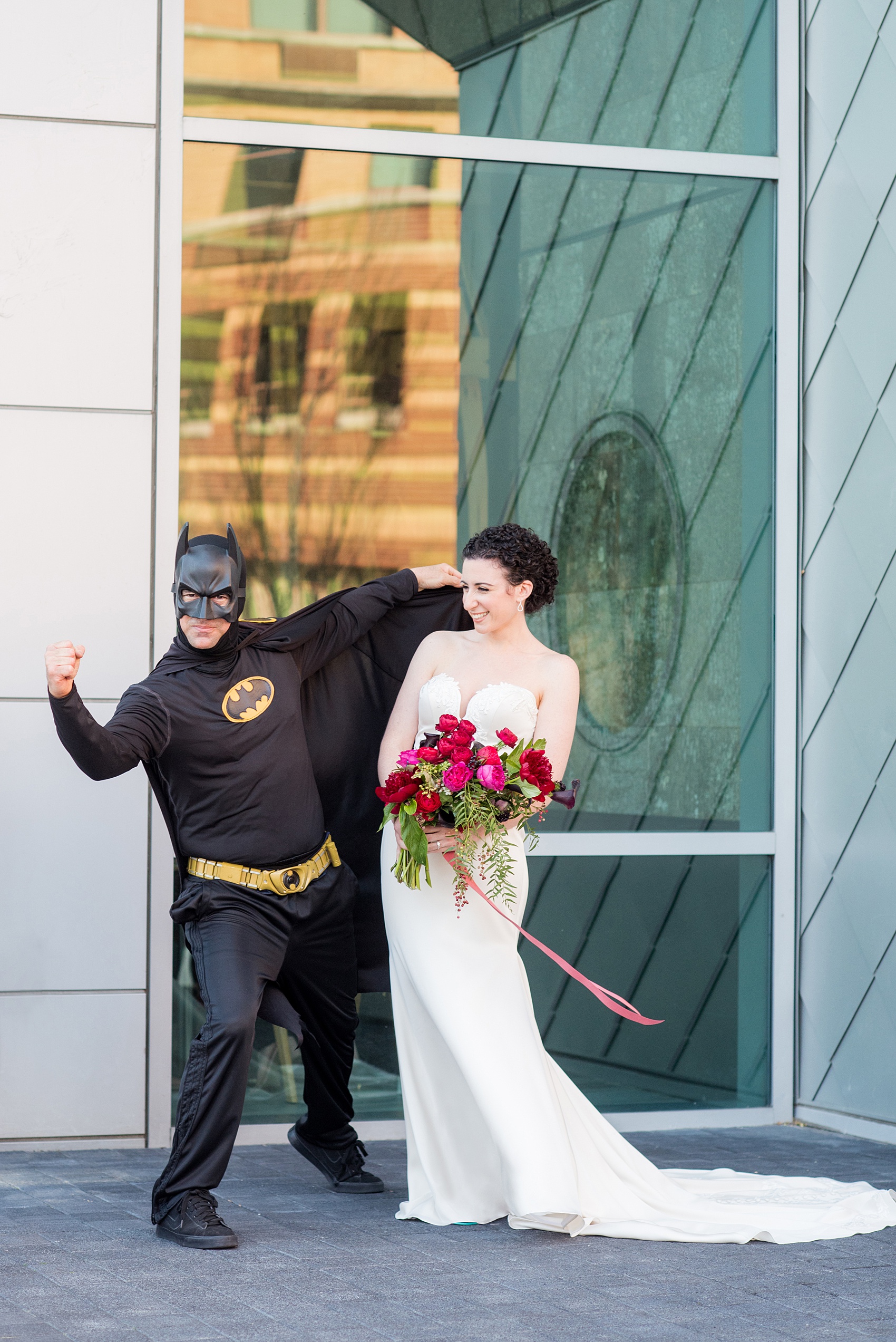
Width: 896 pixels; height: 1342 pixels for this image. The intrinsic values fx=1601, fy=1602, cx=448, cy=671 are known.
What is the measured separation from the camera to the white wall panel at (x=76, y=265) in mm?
6000

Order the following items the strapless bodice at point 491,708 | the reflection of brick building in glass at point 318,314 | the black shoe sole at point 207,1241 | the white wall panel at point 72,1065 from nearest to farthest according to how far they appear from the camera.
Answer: the black shoe sole at point 207,1241
the strapless bodice at point 491,708
the white wall panel at point 72,1065
the reflection of brick building in glass at point 318,314

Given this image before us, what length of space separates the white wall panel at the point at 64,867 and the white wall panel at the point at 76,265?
1234mm

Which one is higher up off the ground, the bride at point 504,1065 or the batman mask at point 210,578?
the batman mask at point 210,578

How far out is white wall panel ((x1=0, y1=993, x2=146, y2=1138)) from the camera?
19.4 ft

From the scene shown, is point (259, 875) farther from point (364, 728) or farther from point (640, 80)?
point (640, 80)

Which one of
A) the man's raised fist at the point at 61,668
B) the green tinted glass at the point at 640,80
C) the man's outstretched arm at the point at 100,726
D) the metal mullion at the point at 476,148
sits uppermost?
the green tinted glass at the point at 640,80

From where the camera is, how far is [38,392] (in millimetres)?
6016

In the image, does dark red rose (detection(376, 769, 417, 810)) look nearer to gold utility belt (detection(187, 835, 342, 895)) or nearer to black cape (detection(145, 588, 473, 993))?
gold utility belt (detection(187, 835, 342, 895))

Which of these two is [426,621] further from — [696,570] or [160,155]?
[160,155]

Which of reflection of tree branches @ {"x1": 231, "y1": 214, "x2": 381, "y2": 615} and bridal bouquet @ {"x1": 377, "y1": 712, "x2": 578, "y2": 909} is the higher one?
reflection of tree branches @ {"x1": 231, "y1": 214, "x2": 381, "y2": 615}

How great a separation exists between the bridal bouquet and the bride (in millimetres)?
110

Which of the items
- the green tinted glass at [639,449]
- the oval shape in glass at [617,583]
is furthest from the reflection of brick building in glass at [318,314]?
the oval shape in glass at [617,583]

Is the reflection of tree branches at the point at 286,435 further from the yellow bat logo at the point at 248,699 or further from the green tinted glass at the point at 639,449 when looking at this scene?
the yellow bat logo at the point at 248,699

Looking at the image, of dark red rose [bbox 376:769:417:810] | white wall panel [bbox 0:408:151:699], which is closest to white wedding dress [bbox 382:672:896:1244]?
dark red rose [bbox 376:769:417:810]
